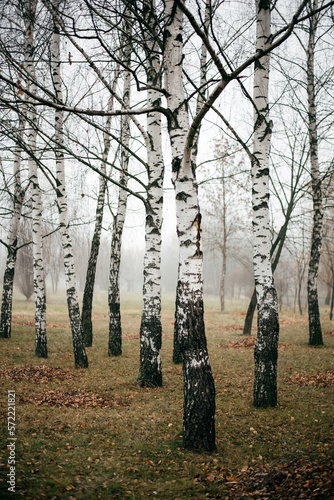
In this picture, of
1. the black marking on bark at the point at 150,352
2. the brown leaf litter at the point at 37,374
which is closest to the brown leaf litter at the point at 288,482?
the black marking on bark at the point at 150,352

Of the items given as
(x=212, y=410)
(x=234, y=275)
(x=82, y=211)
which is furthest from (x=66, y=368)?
(x=234, y=275)

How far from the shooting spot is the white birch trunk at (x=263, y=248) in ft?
17.5

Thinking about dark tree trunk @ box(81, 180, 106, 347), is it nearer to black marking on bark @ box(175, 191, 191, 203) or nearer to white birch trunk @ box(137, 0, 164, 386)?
white birch trunk @ box(137, 0, 164, 386)

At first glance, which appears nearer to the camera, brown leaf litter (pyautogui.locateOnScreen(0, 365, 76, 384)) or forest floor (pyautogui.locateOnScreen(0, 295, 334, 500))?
forest floor (pyautogui.locateOnScreen(0, 295, 334, 500))

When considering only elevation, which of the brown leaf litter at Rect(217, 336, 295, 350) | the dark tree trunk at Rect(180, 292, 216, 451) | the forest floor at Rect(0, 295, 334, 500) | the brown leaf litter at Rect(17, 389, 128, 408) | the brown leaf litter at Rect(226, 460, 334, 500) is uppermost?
the dark tree trunk at Rect(180, 292, 216, 451)

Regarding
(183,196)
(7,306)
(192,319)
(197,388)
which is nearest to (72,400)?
(197,388)

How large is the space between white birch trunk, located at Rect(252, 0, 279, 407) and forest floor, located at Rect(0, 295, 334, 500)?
50 cm

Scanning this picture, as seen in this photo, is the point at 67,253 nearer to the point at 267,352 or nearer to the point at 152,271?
the point at 152,271

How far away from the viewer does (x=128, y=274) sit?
237ft

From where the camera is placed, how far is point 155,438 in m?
4.49

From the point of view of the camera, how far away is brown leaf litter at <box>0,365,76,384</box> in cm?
709

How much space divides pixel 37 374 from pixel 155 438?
408 cm

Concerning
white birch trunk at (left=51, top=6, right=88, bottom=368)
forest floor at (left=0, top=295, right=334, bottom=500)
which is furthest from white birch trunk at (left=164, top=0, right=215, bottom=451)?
white birch trunk at (left=51, top=6, right=88, bottom=368)

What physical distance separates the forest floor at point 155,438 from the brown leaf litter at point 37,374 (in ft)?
0.08
